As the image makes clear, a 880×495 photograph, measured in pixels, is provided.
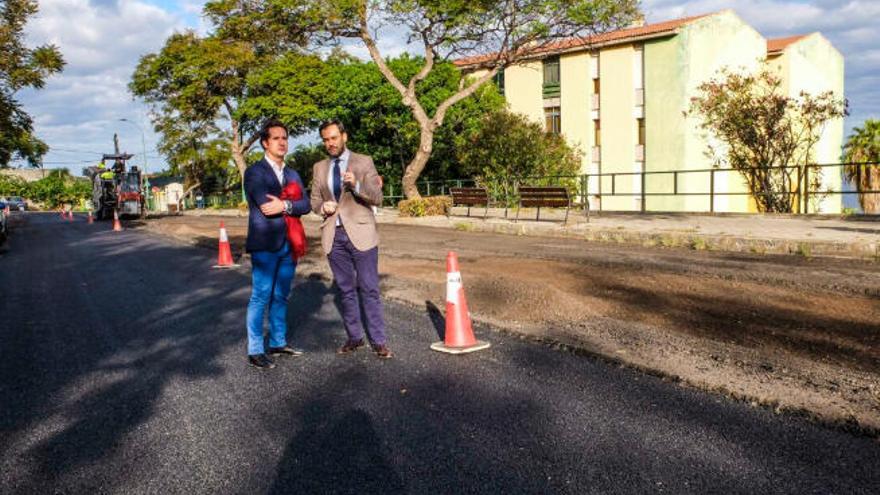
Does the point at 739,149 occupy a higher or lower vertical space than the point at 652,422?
higher

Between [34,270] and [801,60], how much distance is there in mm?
38847

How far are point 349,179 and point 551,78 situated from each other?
3439 cm

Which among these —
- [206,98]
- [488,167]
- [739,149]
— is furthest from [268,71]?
[739,149]

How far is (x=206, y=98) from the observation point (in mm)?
40750

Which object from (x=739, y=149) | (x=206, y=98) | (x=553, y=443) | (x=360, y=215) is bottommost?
(x=553, y=443)

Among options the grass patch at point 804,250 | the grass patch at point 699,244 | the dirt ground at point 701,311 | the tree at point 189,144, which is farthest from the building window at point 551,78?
the grass patch at point 804,250

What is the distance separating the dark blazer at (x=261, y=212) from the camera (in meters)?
4.79

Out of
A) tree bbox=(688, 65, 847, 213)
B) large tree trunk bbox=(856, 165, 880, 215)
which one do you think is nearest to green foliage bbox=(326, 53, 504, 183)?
tree bbox=(688, 65, 847, 213)

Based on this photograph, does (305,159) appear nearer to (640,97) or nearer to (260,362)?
(640,97)

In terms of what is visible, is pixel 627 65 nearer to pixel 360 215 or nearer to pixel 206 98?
pixel 206 98

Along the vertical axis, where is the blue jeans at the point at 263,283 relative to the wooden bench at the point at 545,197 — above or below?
below

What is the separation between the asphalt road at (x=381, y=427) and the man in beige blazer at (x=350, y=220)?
1.53 feet

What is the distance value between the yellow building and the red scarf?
88.6 ft

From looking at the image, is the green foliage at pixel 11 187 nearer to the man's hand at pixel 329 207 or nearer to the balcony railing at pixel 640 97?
the balcony railing at pixel 640 97
